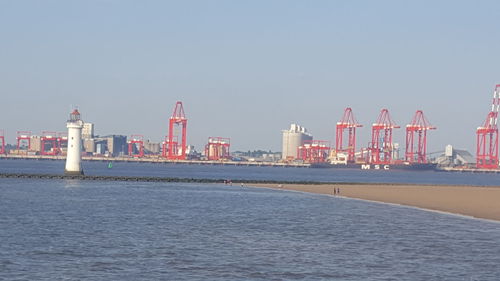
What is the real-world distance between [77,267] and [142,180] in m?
106

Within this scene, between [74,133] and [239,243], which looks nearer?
[239,243]

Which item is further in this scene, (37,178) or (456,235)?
(37,178)

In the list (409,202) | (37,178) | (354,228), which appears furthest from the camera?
(37,178)

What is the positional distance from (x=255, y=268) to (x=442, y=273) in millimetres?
7910

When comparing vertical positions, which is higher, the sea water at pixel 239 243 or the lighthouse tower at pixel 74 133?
the lighthouse tower at pixel 74 133

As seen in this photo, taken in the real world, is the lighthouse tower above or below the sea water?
above

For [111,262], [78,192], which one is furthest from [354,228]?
[78,192]

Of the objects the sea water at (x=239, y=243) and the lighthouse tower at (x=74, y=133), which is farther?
the lighthouse tower at (x=74, y=133)

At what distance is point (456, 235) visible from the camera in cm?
4844

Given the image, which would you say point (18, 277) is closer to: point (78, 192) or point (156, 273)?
point (156, 273)

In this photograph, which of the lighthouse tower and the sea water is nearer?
the sea water

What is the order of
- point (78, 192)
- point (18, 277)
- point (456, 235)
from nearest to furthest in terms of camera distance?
point (18, 277) → point (456, 235) → point (78, 192)

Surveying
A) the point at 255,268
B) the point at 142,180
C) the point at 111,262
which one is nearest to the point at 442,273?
the point at 255,268

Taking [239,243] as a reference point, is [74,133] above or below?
above
